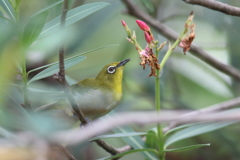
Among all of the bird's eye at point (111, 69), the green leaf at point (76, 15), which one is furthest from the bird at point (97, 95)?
the green leaf at point (76, 15)

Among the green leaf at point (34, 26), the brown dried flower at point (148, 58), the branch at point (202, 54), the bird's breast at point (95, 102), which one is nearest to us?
the green leaf at point (34, 26)

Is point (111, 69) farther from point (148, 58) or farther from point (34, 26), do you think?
point (34, 26)

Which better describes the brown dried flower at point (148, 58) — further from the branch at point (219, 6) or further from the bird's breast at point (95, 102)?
the bird's breast at point (95, 102)

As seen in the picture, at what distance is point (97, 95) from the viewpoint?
1611 mm

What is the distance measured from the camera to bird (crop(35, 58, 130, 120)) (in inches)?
59.1

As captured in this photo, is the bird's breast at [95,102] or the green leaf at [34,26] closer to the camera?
the green leaf at [34,26]

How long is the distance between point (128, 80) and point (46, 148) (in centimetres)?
150

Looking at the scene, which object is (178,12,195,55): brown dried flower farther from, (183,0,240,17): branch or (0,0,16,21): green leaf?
(0,0,16,21): green leaf

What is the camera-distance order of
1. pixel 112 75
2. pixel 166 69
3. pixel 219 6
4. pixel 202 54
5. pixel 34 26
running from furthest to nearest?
1. pixel 166 69
2. pixel 202 54
3. pixel 112 75
4. pixel 219 6
5. pixel 34 26

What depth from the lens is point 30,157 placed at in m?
0.75

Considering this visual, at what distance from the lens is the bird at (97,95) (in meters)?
1.50

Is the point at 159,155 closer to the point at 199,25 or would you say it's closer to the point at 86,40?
the point at 86,40

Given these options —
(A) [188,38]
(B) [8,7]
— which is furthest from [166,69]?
(B) [8,7]

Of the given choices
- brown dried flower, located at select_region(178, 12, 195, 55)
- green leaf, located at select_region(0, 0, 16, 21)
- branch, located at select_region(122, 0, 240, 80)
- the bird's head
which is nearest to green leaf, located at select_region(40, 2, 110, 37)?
green leaf, located at select_region(0, 0, 16, 21)
